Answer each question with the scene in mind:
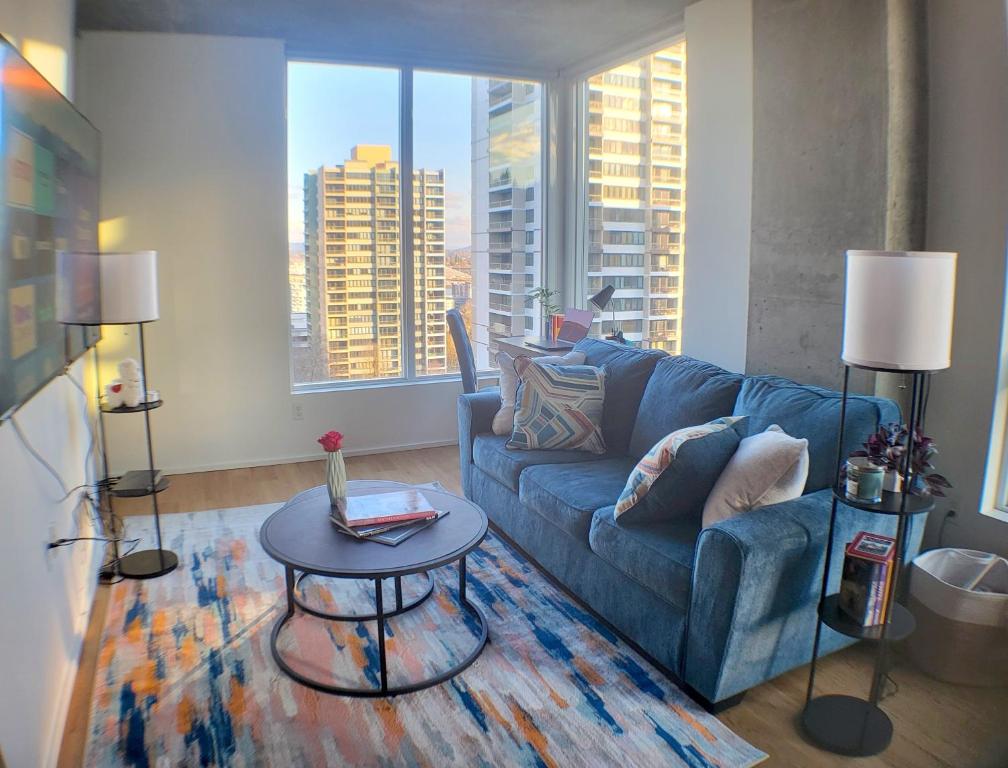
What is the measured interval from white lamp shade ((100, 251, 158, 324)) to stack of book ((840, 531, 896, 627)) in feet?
9.05

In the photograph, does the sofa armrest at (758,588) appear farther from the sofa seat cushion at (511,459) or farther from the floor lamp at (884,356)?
the sofa seat cushion at (511,459)

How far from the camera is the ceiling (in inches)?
163

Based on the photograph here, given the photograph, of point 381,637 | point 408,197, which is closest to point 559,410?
point 381,637

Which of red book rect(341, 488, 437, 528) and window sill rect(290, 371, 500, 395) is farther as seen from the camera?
window sill rect(290, 371, 500, 395)

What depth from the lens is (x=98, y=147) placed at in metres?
3.77

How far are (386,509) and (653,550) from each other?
37.1 inches

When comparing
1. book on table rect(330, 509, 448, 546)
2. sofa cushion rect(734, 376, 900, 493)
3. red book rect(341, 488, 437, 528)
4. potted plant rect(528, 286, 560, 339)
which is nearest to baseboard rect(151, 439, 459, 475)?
potted plant rect(528, 286, 560, 339)

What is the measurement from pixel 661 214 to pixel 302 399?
2.60 meters

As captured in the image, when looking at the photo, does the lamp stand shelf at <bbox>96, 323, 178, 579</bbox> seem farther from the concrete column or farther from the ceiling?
the concrete column

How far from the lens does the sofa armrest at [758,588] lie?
7.38ft

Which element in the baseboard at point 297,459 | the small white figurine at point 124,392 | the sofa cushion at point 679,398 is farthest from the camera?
the baseboard at point 297,459

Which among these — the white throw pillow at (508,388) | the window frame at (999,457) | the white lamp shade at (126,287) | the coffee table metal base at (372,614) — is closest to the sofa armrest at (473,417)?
the white throw pillow at (508,388)

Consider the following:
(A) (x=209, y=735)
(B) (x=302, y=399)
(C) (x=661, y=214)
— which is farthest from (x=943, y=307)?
(B) (x=302, y=399)

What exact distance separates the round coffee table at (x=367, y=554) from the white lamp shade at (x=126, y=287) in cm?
106
